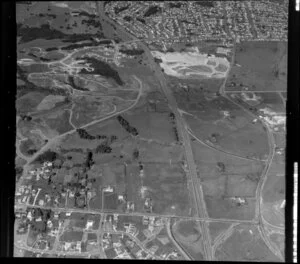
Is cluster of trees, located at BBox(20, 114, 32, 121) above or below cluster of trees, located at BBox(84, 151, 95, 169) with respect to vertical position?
above

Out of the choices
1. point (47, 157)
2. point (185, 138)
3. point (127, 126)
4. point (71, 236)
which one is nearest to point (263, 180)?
point (185, 138)

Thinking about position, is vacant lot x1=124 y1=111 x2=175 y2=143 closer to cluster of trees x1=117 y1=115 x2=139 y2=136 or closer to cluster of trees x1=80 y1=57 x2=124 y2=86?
cluster of trees x1=117 y1=115 x2=139 y2=136

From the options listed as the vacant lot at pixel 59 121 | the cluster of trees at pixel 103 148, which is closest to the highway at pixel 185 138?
the cluster of trees at pixel 103 148

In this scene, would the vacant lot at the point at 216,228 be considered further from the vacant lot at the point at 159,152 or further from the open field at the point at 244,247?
the vacant lot at the point at 159,152

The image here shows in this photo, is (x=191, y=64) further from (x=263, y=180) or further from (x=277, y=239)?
(x=277, y=239)

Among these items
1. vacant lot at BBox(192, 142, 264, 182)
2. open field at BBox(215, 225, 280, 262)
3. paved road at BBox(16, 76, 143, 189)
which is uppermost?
paved road at BBox(16, 76, 143, 189)

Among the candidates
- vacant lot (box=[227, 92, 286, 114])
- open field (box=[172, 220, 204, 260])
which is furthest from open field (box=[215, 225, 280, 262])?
vacant lot (box=[227, 92, 286, 114])

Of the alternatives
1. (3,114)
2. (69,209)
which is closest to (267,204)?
(69,209)
